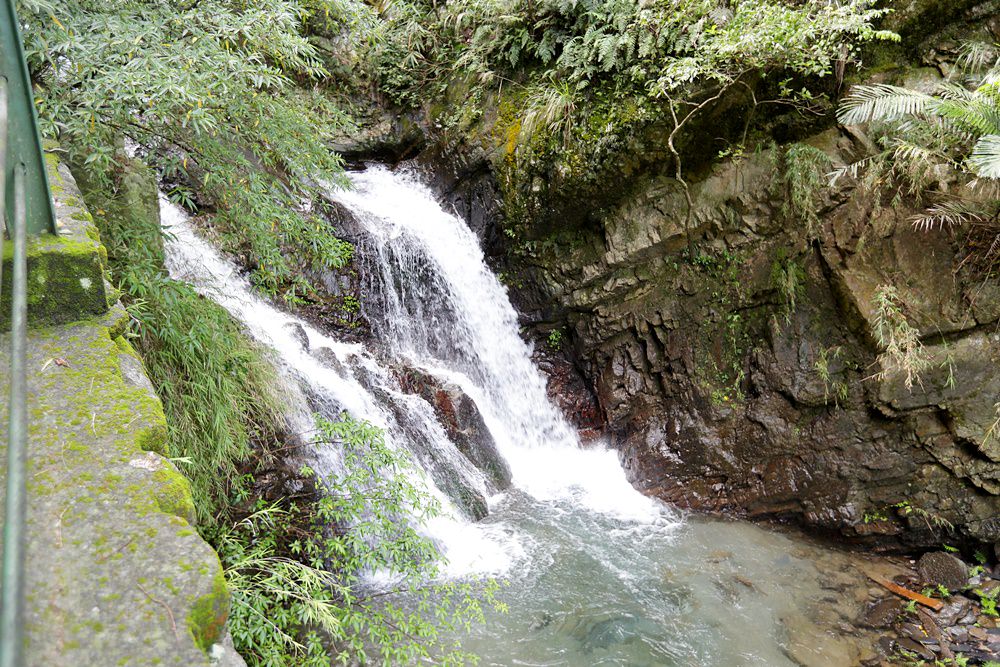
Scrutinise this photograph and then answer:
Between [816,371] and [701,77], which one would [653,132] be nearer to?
[701,77]

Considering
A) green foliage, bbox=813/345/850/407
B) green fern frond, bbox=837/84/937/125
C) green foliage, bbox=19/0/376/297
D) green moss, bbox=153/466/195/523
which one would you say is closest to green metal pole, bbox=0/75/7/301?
green moss, bbox=153/466/195/523

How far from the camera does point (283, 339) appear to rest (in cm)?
602

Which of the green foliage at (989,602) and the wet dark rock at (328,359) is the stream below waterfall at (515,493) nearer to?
the wet dark rock at (328,359)

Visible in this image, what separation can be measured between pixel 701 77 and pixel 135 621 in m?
6.82

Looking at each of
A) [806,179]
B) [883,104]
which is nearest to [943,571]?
[806,179]

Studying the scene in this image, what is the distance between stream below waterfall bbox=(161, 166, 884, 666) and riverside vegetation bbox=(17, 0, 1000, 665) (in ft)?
1.64

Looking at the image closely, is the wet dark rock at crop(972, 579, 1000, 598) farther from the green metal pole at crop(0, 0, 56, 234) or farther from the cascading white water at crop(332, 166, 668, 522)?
the green metal pole at crop(0, 0, 56, 234)

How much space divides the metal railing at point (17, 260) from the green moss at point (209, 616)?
13.4 inches

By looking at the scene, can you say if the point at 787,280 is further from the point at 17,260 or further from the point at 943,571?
the point at 17,260

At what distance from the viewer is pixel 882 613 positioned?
5176mm

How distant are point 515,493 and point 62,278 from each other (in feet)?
17.3

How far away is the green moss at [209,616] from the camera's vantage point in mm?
1337

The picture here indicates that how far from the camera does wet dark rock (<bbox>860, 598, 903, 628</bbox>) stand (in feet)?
16.5

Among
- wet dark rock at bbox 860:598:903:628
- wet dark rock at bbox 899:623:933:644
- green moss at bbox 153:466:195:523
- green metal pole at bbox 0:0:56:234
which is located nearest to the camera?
green moss at bbox 153:466:195:523
